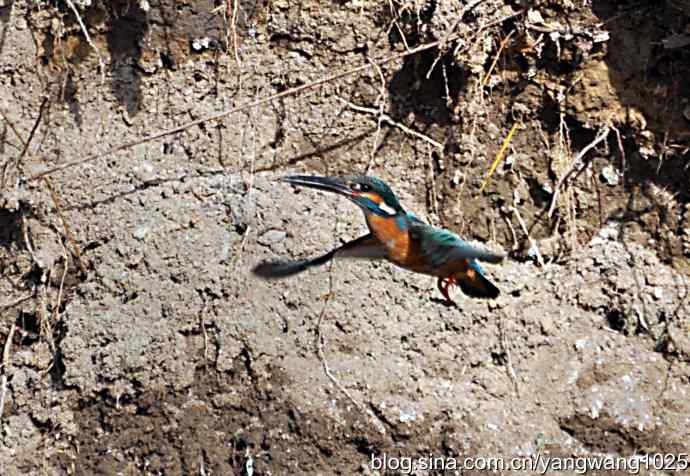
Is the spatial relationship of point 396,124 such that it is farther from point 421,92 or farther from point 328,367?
point 328,367

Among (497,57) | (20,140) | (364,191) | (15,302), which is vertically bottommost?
(15,302)

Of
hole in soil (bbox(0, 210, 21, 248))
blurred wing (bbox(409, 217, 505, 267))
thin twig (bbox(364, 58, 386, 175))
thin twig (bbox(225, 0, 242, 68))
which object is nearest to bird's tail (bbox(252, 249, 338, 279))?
blurred wing (bbox(409, 217, 505, 267))

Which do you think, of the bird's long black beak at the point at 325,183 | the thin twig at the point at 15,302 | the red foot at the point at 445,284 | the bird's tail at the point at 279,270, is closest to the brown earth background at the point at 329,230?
the thin twig at the point at 15,302

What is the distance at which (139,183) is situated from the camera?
14.1ft

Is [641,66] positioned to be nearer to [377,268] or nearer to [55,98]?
[377,268]

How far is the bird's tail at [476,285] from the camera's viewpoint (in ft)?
12.5

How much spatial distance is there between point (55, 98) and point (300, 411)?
147 cm

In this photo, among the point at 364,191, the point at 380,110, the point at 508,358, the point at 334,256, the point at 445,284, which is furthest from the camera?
the point at 380,110

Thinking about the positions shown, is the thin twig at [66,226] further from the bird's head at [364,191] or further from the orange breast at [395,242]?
the orange breast at [395,242]

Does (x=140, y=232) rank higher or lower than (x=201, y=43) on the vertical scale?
lower

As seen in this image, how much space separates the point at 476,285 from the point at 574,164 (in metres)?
0.76

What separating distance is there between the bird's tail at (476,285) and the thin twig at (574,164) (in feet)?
1.82

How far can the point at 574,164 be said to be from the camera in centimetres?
437

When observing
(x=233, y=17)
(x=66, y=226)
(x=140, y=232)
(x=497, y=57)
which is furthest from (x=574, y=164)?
(x=66, y=226)
